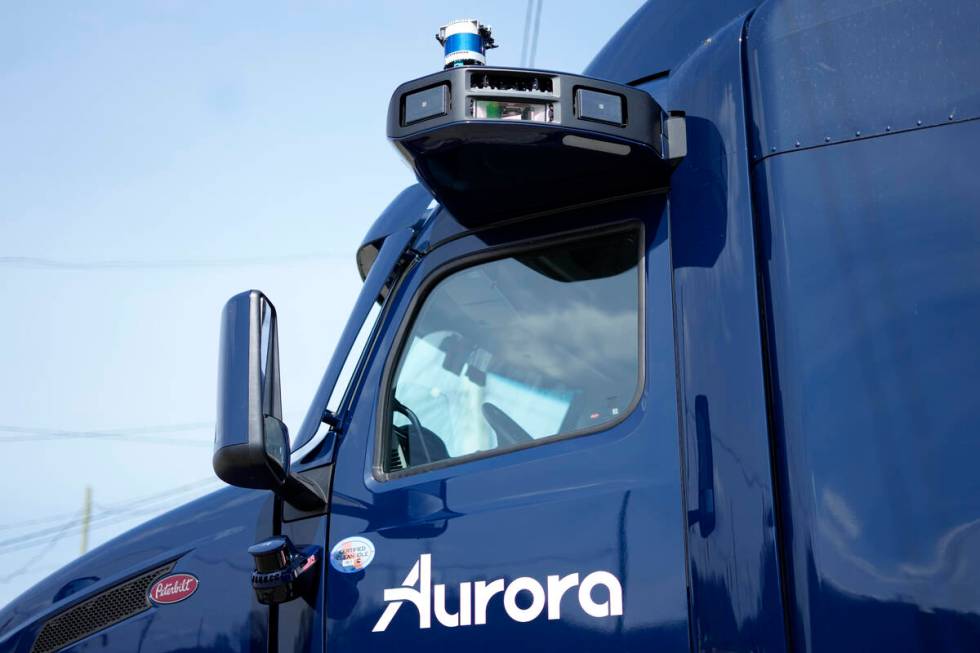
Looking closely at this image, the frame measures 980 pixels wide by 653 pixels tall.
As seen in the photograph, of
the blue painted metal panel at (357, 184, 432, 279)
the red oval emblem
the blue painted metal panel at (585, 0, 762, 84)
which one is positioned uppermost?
the blue painted metal panel at (585, 0, 762, 84)

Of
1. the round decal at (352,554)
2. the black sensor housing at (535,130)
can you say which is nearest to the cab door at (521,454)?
→ the round decal at (352,554)

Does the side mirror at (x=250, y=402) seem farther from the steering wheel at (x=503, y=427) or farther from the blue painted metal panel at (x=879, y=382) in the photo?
the blue painted metal panel at (x=879, y=382)

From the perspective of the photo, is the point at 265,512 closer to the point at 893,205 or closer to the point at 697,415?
the point at 697,415

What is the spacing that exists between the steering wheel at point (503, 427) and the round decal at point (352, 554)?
0.40 m

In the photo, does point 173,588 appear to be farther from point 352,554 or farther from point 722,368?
point 722,368

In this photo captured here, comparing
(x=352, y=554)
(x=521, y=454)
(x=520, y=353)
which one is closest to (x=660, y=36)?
(x=520, y=353)

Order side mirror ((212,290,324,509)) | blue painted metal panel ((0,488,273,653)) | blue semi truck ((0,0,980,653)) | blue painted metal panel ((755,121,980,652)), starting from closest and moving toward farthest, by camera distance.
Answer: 1. blue painted metal panel ((755,121,980,652))
2. blue semi truck ((0,0,980,653))
3. side mirror ((212,290,324,509))
4. blue painted metal panel ((0,488,273,653))

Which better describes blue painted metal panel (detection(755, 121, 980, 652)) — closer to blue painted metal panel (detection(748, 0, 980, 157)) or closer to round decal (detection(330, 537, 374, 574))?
blue painted metal panel (detection(748, 0, 980, 157))

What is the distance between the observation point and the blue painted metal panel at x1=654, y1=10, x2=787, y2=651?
223 cm

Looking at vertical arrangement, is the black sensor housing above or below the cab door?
above

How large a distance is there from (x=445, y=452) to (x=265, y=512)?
489mm

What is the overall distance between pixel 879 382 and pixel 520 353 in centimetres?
91

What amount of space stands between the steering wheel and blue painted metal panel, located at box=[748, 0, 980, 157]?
0.84 m

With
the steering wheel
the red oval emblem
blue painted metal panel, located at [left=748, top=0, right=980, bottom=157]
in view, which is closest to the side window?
the steering wheel
